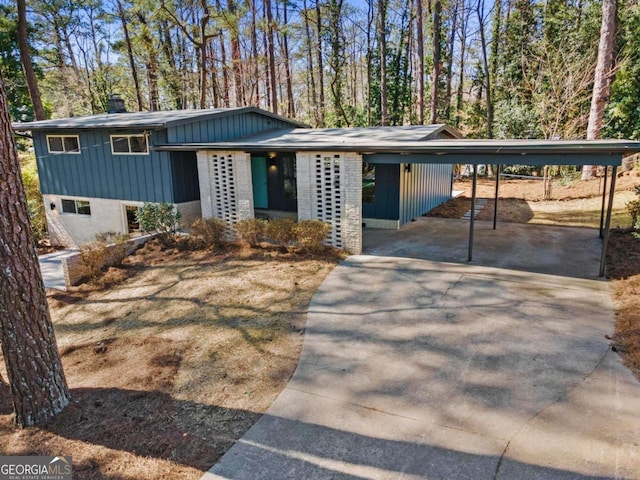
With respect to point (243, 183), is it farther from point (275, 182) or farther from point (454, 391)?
point (454, 391)

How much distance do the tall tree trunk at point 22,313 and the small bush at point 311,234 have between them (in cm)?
592

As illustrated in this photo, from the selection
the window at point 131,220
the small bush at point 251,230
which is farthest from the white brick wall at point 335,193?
the window at point 131,220

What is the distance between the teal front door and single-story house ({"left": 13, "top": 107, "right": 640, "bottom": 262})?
0.03 metres

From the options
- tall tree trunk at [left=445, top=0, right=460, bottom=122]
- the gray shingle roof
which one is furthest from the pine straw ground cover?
tall tree trunk at [left=445, top=0, right=460, bottom=122]

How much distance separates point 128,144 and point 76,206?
342cm

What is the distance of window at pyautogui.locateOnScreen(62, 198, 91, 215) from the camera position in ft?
45.9

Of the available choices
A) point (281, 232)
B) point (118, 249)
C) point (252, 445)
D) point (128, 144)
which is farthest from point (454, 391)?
point (128, 144)

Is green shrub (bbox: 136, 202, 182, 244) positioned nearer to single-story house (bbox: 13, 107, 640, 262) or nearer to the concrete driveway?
single-story house (bbox: 13, 107, 640, 262)

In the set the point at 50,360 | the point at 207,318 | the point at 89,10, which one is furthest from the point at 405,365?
the point at 89,10

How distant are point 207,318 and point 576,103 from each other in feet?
63.3

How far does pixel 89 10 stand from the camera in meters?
31.2

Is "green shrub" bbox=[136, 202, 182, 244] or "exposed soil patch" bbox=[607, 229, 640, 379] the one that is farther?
"green shrub" bbox=[136, 202, 182, 244]

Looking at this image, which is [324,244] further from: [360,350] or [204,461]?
[204,461]

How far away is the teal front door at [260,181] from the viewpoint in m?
14.0
